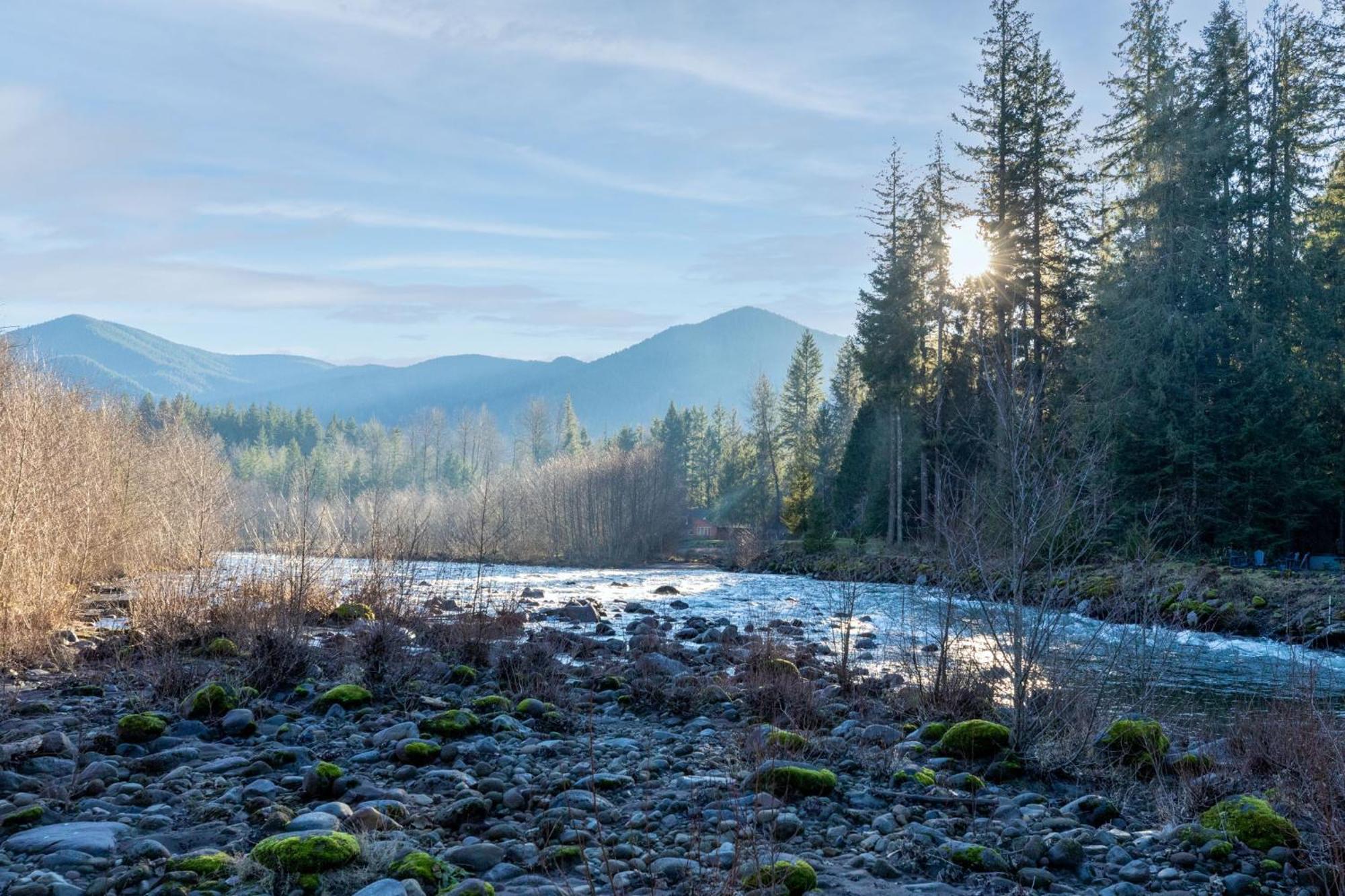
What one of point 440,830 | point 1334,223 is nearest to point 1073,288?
point 1334,223

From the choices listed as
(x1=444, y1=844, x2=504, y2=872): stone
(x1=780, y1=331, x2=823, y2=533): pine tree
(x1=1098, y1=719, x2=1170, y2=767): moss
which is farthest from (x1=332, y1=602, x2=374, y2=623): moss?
(x1=780, y1=331, x2=823, y2=533): pine tree

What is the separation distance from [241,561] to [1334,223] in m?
27.6

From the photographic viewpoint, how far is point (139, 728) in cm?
683

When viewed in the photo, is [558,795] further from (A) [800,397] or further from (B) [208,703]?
(A) [800,397]

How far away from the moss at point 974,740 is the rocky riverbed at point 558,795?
2cm

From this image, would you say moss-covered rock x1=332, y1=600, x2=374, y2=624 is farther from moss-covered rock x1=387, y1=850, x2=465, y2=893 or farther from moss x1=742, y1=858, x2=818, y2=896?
moss x1=742, y1=858, x2=818, y2=896

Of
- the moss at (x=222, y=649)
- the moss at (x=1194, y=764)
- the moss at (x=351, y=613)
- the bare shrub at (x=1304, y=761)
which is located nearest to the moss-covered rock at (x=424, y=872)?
the bare shrub at (x=1304, y=761)

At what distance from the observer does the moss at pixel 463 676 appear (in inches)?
386

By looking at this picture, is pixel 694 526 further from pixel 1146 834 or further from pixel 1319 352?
pixel 1146 834

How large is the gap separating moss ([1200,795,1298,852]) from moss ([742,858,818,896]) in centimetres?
285

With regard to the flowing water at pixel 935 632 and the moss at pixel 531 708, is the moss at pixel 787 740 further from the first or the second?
the moss at pixel 531 708

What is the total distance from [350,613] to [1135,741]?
397 inches

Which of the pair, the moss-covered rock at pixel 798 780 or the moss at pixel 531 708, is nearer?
the moss-covered rock at pixel 798 780

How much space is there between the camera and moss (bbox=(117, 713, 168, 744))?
6750 mm
